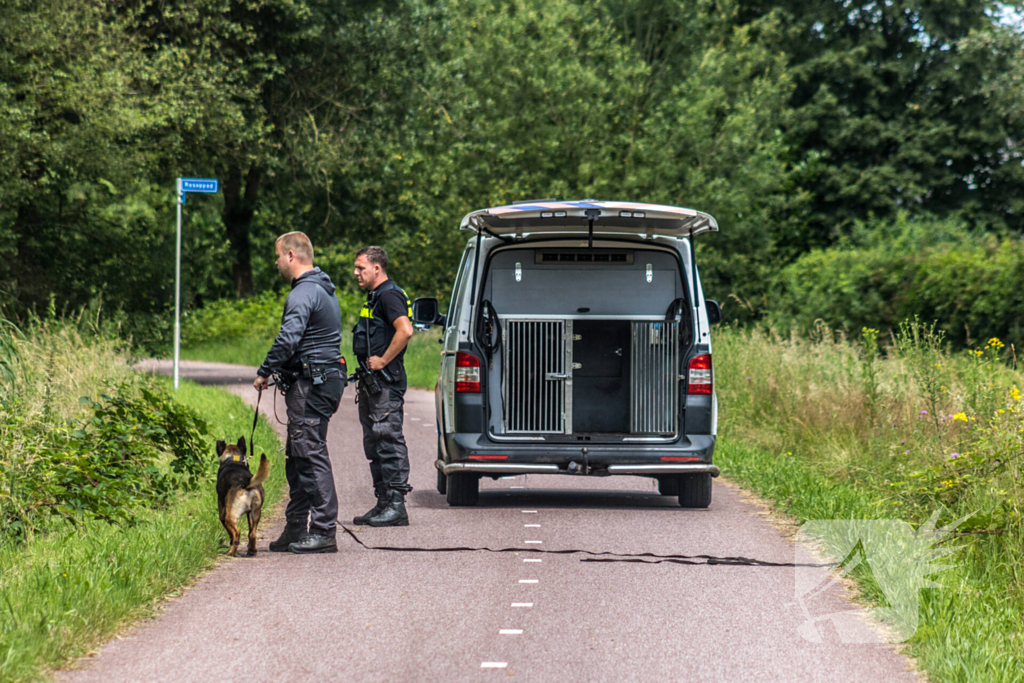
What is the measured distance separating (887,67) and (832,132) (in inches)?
91.6

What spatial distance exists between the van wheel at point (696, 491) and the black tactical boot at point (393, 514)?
227cm

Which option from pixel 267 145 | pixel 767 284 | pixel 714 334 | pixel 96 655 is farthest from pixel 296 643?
pixel 767 284

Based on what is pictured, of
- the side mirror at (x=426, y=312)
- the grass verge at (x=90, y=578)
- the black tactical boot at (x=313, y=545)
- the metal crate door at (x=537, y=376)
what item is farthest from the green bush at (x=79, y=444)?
the metal crate door at (x=537, y=376)

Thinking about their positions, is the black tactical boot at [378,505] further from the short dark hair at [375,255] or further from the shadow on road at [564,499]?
the short dark hair at [375,255]

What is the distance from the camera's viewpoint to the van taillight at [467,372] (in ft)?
29.8

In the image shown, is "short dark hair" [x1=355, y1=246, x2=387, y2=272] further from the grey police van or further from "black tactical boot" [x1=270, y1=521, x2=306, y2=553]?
"black tactical boot" [x1=270, y1=521, x2=306, y2=553]

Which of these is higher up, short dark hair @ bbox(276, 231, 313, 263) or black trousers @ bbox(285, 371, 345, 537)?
short dark hair @ bbox(276, 231, 313, 263)

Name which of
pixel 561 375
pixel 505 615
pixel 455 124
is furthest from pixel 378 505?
pixel 455 124

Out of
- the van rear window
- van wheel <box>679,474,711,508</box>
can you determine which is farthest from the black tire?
the van rear window

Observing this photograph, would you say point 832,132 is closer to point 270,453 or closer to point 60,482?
point 270,453

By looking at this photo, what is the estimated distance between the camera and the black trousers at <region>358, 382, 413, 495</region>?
8602mm

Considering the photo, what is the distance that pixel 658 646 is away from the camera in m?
5.38

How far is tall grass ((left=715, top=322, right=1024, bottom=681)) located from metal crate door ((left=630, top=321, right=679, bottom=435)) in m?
1.15

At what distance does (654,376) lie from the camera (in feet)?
30.8
